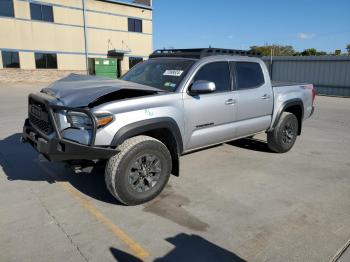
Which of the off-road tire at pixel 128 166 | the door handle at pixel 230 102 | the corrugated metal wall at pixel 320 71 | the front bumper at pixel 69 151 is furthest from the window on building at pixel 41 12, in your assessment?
the off-road tire at pixel 128 166

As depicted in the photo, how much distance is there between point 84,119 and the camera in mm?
3557

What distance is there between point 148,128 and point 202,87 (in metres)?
0.96

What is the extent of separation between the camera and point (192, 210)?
12.7ft

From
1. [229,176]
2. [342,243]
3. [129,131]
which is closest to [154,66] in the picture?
[129,131]

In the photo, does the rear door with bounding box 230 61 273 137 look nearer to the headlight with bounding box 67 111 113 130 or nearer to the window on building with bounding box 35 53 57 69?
the headlight with bounding box 67 111 113 130

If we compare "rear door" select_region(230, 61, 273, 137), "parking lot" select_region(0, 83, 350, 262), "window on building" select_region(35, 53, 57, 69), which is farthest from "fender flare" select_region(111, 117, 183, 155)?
"window on building" select_region(35, 53, 57, 69)

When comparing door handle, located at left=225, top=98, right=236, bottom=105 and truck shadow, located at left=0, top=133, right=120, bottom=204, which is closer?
truck shadow, located at left=0, top=133, right=120, bottom=204

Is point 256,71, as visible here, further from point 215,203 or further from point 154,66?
point 215,203

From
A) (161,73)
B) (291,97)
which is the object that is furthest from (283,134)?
(161,73)

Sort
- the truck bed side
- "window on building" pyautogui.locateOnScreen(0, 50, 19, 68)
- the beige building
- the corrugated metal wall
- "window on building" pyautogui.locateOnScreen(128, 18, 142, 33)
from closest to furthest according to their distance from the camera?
1. the truck bed side
2. the corrugated metal wall
3. "window on building" pyautogui.locateOnScreen(0, 50, 19, 68)
4. the beige building
5. "window on building" pyautogui.locateOnScreen(128, 18, 142, 33)

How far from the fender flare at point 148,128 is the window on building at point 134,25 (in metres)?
33.9

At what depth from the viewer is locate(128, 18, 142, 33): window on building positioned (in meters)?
35.7

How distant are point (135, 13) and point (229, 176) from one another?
3403 centimetres

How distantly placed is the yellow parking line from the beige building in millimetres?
27596
